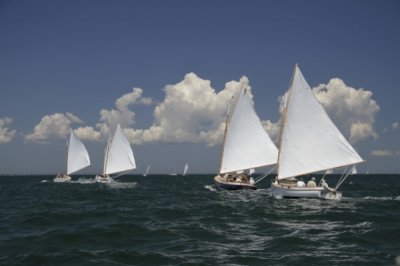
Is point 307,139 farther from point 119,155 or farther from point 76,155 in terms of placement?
point 76,155

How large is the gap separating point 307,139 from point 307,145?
69cm

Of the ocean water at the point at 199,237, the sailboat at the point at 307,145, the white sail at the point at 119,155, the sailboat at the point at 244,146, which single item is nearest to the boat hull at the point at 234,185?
the sailboat at the point at 244,146

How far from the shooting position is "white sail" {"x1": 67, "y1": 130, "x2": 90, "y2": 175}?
107m

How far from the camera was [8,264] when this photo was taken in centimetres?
1653

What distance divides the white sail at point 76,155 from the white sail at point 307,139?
7263 centimetres

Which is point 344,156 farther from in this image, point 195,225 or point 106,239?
point 106,239

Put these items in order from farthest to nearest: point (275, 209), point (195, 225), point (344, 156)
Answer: point (344, 156) → point (275, 209) → point (195, 225)

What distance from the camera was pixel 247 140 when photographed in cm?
6119

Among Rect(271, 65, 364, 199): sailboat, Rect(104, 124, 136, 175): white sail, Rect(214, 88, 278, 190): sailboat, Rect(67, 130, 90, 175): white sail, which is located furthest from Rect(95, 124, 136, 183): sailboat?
Rect(271, 65, 364, 199): sailboat

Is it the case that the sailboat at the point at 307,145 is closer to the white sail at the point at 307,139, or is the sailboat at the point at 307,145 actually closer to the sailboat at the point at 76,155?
the white sail at the point at 307,139

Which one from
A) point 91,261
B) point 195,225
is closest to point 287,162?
point 195,225

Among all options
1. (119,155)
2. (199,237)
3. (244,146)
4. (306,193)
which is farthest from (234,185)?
(119,155)

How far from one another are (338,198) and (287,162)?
272 inches

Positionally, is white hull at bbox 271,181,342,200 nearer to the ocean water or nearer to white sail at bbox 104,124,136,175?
the ocean water
